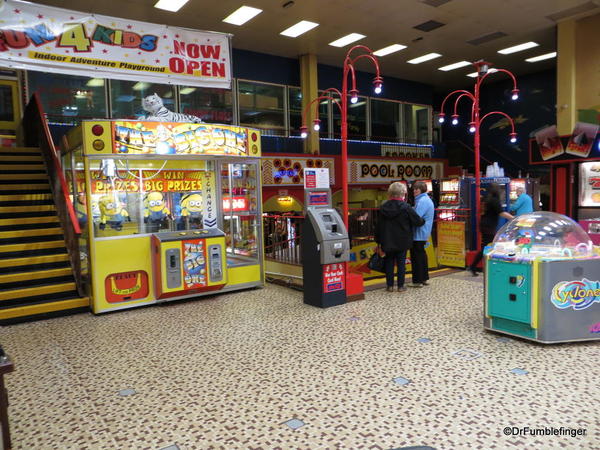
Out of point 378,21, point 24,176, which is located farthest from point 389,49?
point 24,176

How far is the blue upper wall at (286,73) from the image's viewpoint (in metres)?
12.9

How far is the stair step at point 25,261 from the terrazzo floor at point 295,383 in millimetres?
1073

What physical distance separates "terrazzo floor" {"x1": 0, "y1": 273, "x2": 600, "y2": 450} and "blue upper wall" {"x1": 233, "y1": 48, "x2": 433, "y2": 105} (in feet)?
30.6

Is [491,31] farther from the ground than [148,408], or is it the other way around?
[491,31]

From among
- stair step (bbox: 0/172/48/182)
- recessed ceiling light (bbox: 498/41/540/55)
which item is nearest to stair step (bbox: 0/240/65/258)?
stair step (bbox: 0/172/48/182)

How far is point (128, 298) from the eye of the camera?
19.4 feet

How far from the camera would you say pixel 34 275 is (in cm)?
586

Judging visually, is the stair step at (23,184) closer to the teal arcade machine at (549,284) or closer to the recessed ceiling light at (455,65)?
the teal arcade machine at (549,284)

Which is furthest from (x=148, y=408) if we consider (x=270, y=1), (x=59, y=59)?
(x=270, y=1)

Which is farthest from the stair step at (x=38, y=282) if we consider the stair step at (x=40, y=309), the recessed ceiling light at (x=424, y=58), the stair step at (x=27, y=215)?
the recessed ceiling light at (x=424, y=58)

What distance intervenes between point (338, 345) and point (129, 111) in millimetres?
9193

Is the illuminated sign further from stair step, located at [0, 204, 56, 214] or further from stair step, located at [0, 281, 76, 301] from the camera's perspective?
stair step, located at [0, 204, 56, 214]

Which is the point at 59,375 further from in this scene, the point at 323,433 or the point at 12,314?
the point at 323,433

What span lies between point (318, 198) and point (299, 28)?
6932mm
